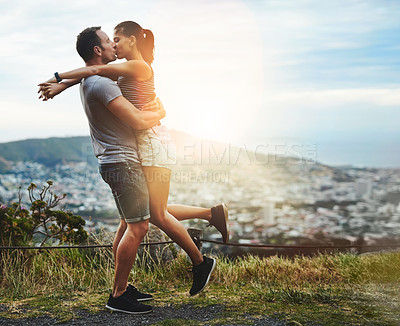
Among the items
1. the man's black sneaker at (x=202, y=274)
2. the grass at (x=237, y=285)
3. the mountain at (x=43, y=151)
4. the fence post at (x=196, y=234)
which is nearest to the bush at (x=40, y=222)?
the grass at (x=237, y=285)

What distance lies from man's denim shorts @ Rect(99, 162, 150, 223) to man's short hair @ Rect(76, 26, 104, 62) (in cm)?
79

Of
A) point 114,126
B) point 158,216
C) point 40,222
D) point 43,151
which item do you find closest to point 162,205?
point 158,216

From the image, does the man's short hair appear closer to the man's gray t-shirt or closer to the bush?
the man's gray t-shirt

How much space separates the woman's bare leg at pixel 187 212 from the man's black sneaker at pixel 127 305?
729 millimetres

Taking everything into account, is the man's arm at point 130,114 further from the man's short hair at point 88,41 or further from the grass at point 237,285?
the grass at point 237,285

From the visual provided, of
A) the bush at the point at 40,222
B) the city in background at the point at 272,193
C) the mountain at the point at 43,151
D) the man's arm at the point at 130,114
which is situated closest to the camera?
the man's arm at the point at 130,114

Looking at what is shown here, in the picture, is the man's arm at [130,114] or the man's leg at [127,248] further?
the man's leg at [127,248]

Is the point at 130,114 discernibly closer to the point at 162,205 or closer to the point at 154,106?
the point at 154,106

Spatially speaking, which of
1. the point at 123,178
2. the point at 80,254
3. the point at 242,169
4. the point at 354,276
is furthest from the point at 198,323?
the point at 242,169

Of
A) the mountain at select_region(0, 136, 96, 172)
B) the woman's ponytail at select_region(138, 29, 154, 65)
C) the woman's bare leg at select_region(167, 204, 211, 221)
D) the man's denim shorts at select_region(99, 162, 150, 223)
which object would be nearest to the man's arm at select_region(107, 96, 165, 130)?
the man's denim shorts at select_region(99, 162, 150, 223)

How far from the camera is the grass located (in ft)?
11.3

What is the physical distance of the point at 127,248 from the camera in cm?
333

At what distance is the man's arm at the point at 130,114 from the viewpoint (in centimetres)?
304

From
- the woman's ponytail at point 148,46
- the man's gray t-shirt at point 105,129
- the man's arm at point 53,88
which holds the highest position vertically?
the woman's ponytail at point 148,46
